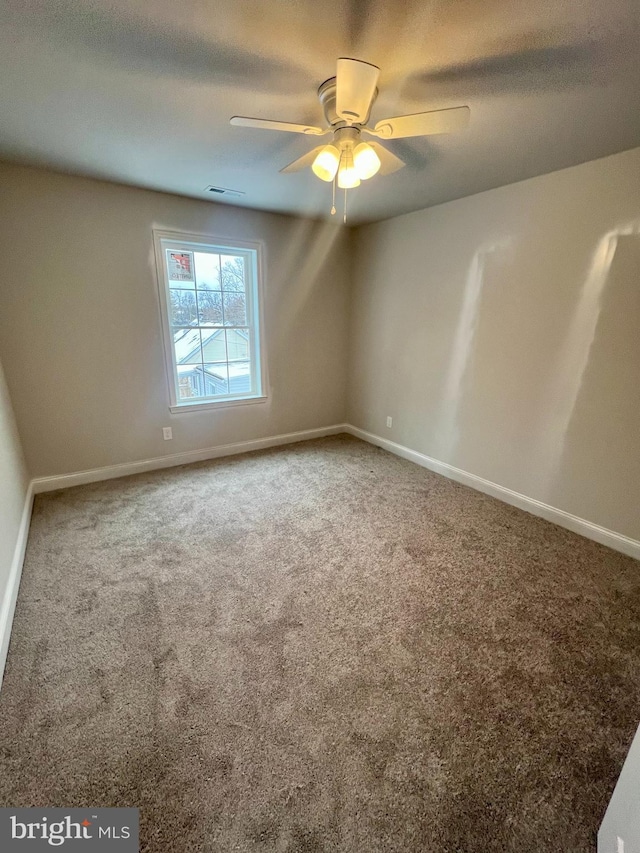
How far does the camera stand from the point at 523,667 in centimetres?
158

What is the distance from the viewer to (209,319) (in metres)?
3.62

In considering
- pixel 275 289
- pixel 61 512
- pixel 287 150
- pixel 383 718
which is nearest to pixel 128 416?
pixel 61 512

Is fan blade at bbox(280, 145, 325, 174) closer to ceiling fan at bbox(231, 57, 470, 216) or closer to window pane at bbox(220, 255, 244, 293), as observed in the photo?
ceiling fan at bbox(231, 57, 470, 216)

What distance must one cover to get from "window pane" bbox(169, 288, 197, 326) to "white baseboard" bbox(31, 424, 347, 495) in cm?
127

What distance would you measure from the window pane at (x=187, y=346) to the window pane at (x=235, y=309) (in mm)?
354

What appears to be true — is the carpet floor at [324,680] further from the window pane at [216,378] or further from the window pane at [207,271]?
the window pane at [207,271]

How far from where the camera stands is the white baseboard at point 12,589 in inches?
62.7

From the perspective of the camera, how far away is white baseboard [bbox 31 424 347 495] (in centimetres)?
309

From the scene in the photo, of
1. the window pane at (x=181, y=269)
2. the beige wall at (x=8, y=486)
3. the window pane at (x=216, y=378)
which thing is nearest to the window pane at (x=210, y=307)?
the window pane at (x=181, y=269)

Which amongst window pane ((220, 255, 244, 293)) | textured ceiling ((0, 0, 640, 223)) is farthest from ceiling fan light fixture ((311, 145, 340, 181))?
window pane ((220, 255, 244, 293))

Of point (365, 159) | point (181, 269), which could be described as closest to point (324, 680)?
point (365, 159)

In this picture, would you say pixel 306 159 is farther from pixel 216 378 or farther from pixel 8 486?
pixel 8 486

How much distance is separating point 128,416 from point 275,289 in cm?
190

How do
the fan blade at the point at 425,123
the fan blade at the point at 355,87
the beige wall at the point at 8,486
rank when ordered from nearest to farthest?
the fan blade at the point at 355,87 < the fan blade at the point at 425,123 < the beige wall at the point at 8,486
